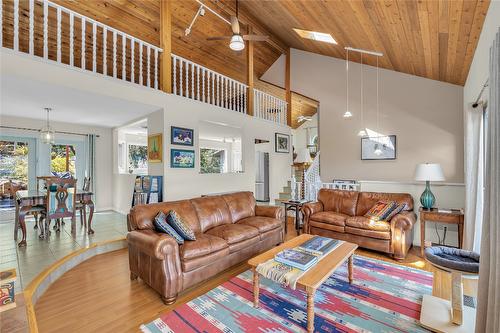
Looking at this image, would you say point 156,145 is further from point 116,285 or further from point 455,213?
point 455,213

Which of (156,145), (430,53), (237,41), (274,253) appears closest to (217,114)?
(156,145)

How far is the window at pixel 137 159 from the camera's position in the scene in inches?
284

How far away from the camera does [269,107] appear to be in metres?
7.01

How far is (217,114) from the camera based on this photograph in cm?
525

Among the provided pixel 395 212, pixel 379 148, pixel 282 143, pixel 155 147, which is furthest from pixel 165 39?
pixel 379 148

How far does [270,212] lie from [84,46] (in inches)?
147

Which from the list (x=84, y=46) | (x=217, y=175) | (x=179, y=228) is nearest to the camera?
(x=179, y=228)

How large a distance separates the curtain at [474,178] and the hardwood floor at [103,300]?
0.70 m

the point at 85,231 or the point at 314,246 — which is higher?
the point at 314,246

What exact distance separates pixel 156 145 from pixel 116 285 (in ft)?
8.19

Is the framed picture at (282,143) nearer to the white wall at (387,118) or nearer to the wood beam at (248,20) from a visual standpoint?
the white wall at (387,118)

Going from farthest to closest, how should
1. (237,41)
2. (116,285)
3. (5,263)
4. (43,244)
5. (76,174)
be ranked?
(76,174) < (43,244) < (237,41) < (5,263) < (116,285)

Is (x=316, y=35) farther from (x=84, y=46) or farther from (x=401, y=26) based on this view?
(x=84, y=46)

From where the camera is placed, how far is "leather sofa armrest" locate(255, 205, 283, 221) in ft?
13.0
